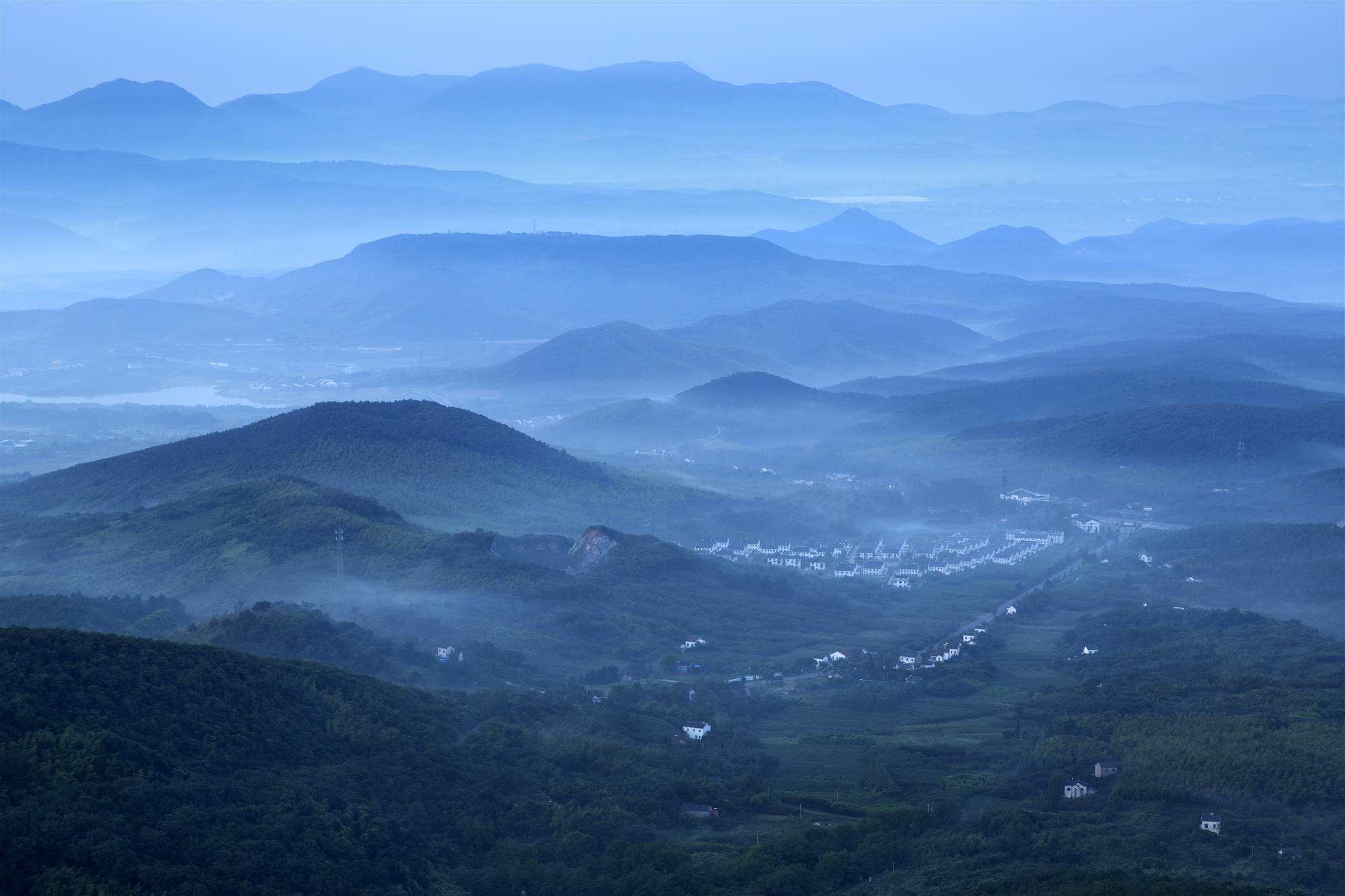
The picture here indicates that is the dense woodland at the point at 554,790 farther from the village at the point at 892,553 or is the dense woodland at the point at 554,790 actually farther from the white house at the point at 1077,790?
the village at the point at 892,553

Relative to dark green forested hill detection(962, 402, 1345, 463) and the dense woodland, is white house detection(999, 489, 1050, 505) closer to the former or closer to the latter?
dark green forested hill detection(962, 402, 1345, 463)

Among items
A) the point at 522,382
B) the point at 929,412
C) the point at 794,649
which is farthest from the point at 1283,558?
the point at 522,382

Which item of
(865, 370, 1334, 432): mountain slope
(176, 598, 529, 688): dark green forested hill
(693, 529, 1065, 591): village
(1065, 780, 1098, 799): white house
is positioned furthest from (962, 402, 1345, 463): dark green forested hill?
(1065, 780, 1098, 799): white house

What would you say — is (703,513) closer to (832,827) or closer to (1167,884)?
(832,827)

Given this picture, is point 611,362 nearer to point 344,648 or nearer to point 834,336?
point 834,336

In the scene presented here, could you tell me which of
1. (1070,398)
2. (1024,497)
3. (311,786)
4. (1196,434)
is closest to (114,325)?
(1070,398)
